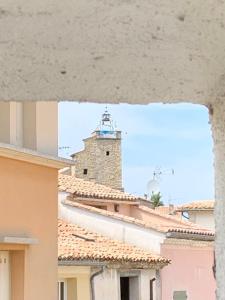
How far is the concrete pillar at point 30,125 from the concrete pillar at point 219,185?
8084 mm

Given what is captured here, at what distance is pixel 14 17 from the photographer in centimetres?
129

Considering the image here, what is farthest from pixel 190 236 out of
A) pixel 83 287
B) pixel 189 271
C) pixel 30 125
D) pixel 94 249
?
pixel 30 125

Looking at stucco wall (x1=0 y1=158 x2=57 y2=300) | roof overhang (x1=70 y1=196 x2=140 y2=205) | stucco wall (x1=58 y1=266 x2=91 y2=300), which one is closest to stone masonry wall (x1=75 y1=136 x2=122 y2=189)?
roof overhang (x1=70 y1=196 x2=140 y2=205)

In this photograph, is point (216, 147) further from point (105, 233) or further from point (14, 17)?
point (105, 233)

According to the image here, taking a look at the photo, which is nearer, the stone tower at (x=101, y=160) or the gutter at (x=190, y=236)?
the gutter at (x=190, y=236)

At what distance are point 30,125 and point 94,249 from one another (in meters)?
6.76

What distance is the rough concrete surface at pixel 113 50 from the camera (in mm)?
1288

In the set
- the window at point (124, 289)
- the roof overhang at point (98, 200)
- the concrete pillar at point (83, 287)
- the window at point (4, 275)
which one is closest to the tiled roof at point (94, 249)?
the concrete pillar at point (83, 287)

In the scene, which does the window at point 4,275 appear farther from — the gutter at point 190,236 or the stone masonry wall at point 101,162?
the stone masonry wall at point 101,162

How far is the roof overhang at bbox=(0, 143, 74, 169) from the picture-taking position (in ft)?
31.6

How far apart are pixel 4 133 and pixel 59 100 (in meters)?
8.49

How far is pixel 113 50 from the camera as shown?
1378mm

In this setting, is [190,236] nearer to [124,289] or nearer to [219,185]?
[124,289]

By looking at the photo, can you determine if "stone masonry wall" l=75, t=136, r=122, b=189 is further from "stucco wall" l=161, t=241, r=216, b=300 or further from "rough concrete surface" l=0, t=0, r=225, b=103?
"rough concrete surface" l=0, t=0, r=225, b=103
